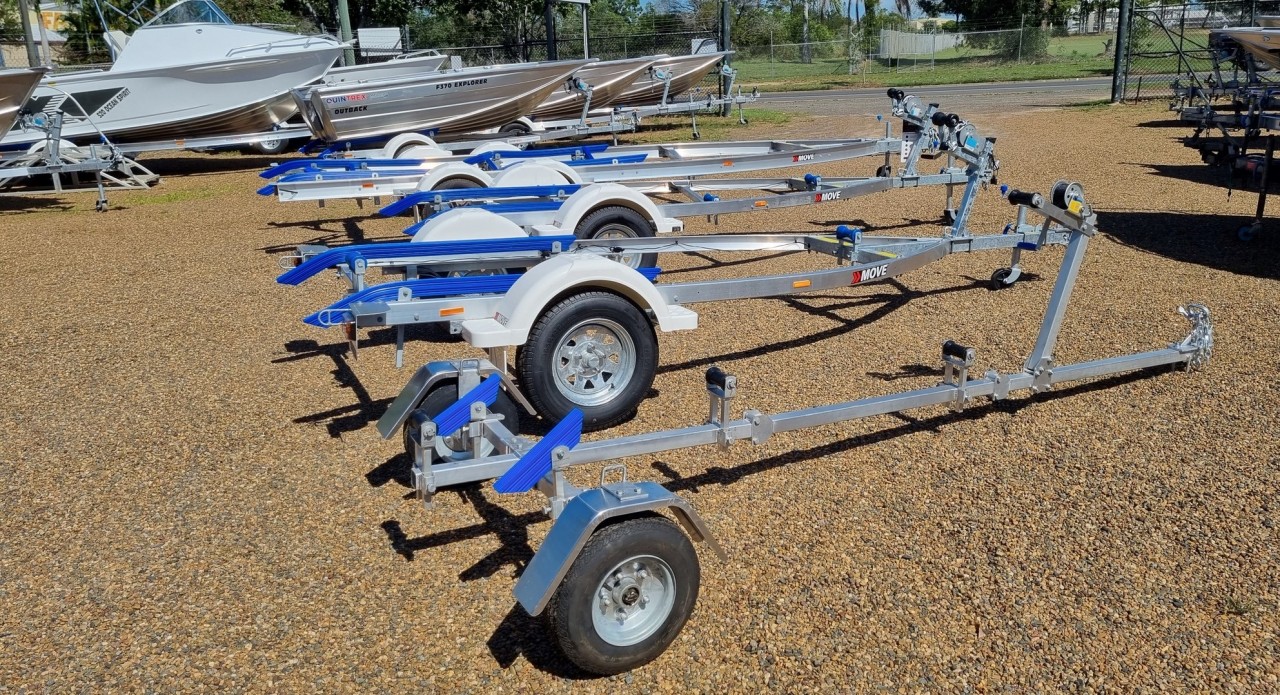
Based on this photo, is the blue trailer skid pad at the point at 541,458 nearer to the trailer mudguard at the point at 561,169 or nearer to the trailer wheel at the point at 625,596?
the trailer wheel at the point at 625,596

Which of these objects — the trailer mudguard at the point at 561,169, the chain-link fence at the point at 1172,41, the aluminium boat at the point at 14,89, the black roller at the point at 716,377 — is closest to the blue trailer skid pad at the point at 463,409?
the black roller at the point at 716,377

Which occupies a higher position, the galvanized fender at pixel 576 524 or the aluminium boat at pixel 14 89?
the aluminium boat at pixel 14 89

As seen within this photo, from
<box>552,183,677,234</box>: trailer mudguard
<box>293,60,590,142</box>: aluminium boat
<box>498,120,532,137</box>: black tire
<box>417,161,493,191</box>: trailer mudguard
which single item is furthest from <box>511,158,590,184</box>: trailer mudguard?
<box>498,120,532,137</box>: black tire

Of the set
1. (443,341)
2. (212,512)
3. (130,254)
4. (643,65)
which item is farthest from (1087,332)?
(643,65)

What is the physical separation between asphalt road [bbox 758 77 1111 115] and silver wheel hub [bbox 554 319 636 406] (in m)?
20.3

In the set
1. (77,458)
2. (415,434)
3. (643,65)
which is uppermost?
(643,65)

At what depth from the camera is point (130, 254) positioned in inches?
417

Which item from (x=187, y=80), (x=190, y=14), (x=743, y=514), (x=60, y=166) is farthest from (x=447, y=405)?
(x=190, y=14)

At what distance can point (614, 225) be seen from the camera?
7.82 meters

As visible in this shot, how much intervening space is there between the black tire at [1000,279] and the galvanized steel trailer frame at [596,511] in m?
3.85

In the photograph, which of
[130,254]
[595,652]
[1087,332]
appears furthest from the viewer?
[130,254]

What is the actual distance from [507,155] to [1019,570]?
324 inches

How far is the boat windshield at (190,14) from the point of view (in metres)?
16.9

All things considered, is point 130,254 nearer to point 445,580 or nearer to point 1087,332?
point 445,580
